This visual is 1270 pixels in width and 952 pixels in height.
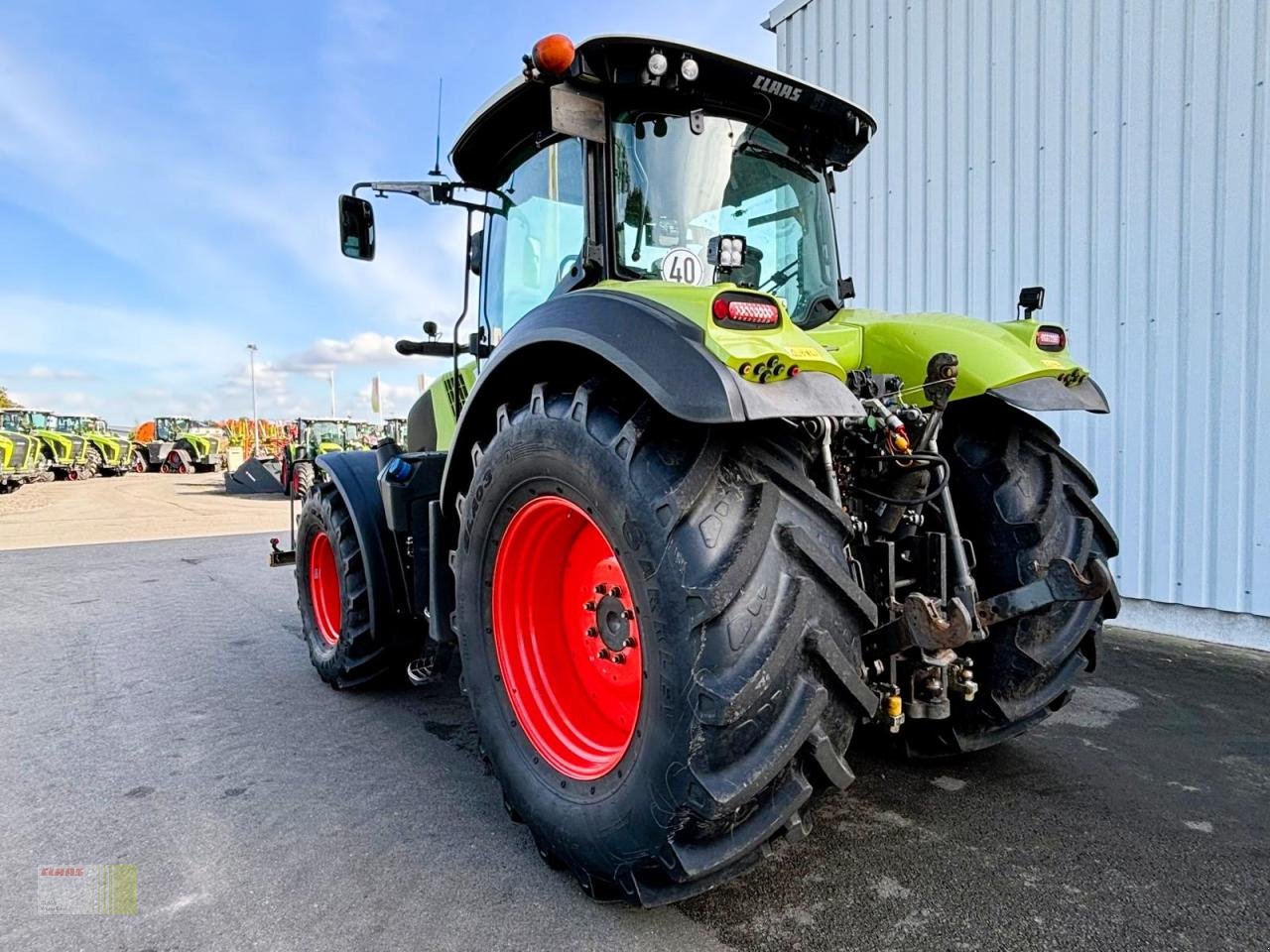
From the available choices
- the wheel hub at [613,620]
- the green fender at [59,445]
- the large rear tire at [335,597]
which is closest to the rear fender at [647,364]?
the wheel hub at [613,620]

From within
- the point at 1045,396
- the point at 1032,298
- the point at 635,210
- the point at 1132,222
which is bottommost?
the point at 1045,396

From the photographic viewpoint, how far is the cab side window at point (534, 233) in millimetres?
2510

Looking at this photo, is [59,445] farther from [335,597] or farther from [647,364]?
[647,364]

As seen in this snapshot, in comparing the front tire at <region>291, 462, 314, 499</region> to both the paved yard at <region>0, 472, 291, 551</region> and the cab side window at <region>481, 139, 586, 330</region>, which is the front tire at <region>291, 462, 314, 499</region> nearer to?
the cab side window at <region>481, 139, 586, 330</region>

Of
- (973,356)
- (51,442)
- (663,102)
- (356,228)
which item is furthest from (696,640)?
(51,442)

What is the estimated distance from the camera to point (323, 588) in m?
4.09

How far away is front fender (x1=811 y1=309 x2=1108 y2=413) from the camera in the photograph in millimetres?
2320

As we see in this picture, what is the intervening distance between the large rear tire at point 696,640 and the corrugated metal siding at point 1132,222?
4.01 meters

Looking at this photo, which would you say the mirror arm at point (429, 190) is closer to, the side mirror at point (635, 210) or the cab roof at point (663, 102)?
the cab roof at point (663, 102)

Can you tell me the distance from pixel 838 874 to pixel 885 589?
793 mm

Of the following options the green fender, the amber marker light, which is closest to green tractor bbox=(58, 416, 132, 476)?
the green fender

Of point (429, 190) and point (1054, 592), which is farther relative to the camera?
point (429, 190)

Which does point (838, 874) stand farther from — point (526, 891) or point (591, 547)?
point (591, 547)

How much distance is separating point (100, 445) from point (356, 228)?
1117 inches
